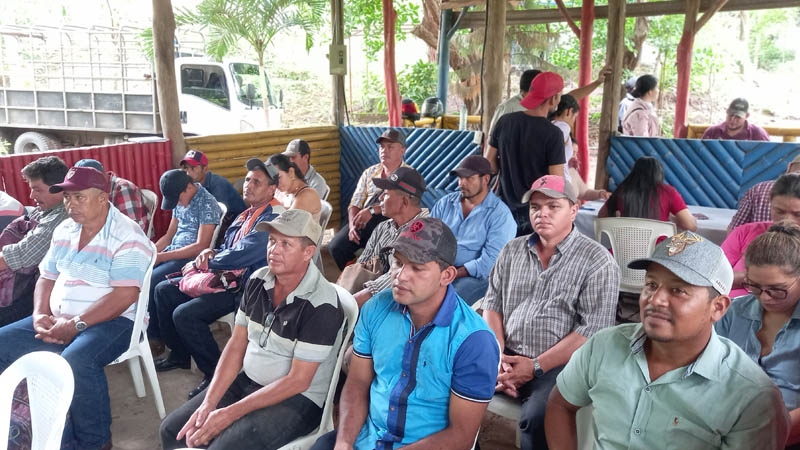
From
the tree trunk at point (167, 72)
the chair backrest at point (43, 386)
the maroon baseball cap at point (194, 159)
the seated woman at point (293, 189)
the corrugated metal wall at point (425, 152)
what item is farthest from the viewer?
the corrugated metal wall at point (425, 152)

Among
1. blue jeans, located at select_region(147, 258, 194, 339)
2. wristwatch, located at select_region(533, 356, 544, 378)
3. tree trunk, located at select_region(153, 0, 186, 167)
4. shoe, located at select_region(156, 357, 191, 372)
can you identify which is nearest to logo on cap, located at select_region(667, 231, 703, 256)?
wristwatch, located at select_region(533, 356, 544, 378)

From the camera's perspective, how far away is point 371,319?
2.11 m

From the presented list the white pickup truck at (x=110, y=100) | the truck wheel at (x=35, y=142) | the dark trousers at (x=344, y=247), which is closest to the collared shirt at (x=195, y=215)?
the dark trousers at (x=344, y=247)

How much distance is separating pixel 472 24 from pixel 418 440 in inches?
292

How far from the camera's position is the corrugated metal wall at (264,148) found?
5.91 metres

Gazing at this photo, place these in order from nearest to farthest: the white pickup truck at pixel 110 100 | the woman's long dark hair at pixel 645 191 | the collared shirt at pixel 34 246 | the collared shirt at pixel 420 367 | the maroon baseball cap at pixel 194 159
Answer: the collared shirt at pixel 420 367
the collared shirt at pixel 34 246
the woman's long dark hair at pixel 645 191
the maroon baseball cap at pixel 194 159
the white pickup truck at pixel 110 100

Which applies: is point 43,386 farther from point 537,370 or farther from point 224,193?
point 224,193

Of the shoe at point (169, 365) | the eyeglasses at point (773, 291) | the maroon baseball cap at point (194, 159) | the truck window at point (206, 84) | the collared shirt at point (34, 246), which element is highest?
the truck window at point (206, 84)

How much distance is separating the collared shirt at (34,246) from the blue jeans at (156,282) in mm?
691

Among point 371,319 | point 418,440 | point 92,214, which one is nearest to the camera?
point 418,440

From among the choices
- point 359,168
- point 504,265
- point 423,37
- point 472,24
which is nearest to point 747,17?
point 423,37

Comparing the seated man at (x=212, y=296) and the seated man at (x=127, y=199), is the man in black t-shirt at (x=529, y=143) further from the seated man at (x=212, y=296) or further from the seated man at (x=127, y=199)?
the seated man at (x=127, y=199)

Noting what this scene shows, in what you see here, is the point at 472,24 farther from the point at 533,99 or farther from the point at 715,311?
the point at 715,311

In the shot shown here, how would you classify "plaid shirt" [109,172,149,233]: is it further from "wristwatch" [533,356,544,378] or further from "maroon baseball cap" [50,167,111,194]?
"wristwatch" [533,356,544,378]
